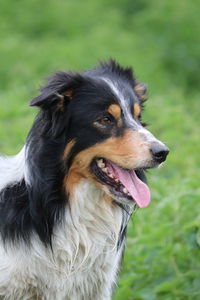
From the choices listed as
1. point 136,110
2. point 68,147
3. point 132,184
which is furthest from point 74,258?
point 136,110

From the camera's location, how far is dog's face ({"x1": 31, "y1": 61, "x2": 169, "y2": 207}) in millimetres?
4453

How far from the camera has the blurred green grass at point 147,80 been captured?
579 centimetres

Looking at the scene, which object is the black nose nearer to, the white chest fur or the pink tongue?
the pink tongue

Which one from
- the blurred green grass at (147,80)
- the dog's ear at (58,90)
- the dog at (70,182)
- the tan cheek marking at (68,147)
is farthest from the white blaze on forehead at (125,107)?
the blurred green grass at (147,80)

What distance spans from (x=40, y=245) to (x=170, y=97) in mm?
7773

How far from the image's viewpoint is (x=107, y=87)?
4.61m

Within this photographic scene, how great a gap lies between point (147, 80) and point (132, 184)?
8.83 meters

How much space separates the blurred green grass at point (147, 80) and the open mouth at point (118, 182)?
3.53 ft

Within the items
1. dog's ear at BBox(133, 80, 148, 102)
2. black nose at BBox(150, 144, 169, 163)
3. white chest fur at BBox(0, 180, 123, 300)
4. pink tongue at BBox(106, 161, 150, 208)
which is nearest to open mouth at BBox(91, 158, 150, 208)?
pink tongue at BBox(106, 161, 150, 208)

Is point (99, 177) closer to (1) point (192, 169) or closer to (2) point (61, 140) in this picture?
(2) point (61, 140)

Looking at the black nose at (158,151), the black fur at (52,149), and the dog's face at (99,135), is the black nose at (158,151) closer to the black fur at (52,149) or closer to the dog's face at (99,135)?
the dog's face at (99,135)

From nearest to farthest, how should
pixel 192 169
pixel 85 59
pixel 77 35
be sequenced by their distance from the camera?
pixel 192 169 < pixel 85 59 < pixel 77 35

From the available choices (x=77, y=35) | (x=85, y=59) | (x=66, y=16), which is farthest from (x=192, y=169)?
(x=66, y=16)

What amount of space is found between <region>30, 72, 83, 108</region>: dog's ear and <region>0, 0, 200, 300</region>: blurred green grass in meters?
1.57
